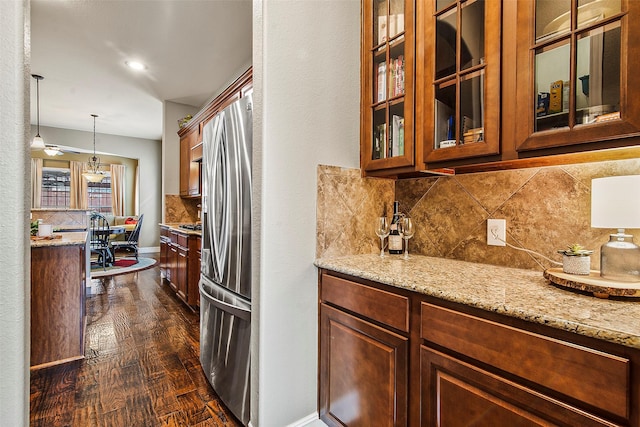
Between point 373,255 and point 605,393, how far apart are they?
1.14 m

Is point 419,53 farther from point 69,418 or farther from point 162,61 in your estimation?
point 162,61

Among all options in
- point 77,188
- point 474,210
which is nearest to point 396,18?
point 474,210

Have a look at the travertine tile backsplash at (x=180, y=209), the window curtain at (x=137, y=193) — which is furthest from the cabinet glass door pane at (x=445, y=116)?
the window curtain at (x=137, y=193)

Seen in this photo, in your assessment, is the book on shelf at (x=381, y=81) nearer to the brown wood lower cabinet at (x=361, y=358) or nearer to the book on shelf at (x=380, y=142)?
the book on shelf at (x=380, y=142)

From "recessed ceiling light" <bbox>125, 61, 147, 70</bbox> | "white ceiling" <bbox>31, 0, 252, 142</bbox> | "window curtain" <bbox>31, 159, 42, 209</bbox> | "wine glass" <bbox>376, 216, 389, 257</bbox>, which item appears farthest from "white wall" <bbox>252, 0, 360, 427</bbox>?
"window curtain" <bbox>31, 159, 42, 209</bbox>

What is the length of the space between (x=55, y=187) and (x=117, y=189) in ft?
4.33

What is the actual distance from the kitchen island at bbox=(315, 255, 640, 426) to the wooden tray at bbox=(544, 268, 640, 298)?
3 centimetres

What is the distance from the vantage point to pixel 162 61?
3615 millimetres

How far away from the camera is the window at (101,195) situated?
25.9ft

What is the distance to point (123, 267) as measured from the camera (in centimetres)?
572

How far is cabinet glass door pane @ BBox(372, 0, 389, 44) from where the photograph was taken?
1632 mm

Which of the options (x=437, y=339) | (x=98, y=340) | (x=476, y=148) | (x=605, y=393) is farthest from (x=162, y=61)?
(x=605, y=393)

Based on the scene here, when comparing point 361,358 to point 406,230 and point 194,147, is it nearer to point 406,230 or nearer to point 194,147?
point 406,230

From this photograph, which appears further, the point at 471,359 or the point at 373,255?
the point at 373,255
